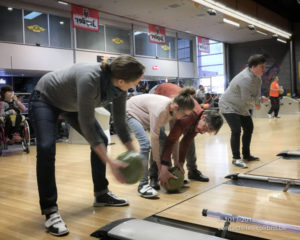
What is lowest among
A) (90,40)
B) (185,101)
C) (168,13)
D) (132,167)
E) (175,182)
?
(175,182)

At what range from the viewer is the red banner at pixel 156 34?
1173 centimetres

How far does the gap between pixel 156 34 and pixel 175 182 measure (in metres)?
9.89

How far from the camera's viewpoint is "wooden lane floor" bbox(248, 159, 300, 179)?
3344 mm

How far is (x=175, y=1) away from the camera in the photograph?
9.67 meters

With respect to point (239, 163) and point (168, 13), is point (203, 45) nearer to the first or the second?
point (168, 13)

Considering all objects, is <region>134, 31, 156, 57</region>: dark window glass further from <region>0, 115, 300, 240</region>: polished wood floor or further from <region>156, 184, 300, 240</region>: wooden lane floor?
<region>156, 184, 300, 240</region>: wooden lane floor

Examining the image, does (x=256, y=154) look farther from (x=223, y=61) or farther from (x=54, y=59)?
(x=223, y=61)

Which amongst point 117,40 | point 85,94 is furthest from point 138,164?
point 117,40

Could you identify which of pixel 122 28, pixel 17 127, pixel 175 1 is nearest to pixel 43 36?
pixel 122 28

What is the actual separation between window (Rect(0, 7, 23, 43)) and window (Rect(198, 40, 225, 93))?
9.86 meters

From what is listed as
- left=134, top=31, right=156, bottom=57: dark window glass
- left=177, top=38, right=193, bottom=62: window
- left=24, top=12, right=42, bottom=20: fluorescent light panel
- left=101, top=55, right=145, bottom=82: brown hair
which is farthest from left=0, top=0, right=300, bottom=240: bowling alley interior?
left=177, top=38, right=193, bottom=62: window

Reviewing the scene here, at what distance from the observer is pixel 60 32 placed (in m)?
10.6

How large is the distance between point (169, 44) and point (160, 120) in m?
12.7

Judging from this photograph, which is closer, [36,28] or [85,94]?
[85,94]
